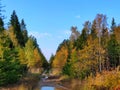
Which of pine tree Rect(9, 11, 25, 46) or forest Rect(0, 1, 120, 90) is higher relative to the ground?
pine tree Rect(9, 11, 25, 46)

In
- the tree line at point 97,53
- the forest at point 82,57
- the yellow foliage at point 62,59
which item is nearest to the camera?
the forest at point 82,57

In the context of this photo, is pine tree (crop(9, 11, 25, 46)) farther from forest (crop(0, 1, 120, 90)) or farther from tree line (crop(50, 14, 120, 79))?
tree line (crop(50, 14, 120, 79))

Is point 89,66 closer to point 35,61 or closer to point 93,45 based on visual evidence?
point 93,45

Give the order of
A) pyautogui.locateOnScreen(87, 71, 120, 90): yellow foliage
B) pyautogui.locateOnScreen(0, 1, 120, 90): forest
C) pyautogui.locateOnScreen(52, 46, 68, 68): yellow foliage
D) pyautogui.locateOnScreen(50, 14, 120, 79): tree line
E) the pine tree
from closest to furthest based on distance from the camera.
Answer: pyautogui.locateOnScreen(87, 71, 120, 90): yellow foliage
pyautogui.locateOnScreen(0, 1, 120, 90): forest
pyautogui.locateOnScreen(50, 14, 120, 79): tree line
the pine tree
pyautogui.locateOnScreen(52, 46, 68, 68): yellow foliage

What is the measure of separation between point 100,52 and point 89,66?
3139 mm

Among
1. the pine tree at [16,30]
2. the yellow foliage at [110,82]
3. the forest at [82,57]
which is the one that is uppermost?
the pine tree at [16,30]

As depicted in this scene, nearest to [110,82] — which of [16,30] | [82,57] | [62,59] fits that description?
[82,57]

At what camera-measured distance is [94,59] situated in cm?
6184

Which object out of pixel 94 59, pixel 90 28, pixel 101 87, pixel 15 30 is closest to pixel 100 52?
pixel 94 59

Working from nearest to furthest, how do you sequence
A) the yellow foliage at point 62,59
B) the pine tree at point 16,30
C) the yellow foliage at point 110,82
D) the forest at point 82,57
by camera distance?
the yellow foliage at point 110,82 → the forest at point 82,57 → the pine tree at point 16,30 → the yellow foliage at point 62,59

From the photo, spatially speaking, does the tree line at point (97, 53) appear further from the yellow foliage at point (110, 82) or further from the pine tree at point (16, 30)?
the yellow foliage at point (110, 82)

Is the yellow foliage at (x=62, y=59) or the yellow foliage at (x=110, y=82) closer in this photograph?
the yellow foliage at (x=110, y=82)

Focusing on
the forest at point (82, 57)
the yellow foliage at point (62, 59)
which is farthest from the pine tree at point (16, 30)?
the yellow foliage at point (62, 59)

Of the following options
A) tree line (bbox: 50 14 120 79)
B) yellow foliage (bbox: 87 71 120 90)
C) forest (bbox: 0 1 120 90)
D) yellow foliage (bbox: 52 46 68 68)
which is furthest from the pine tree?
yellow foliage (bbox: 87 71 120 90)
